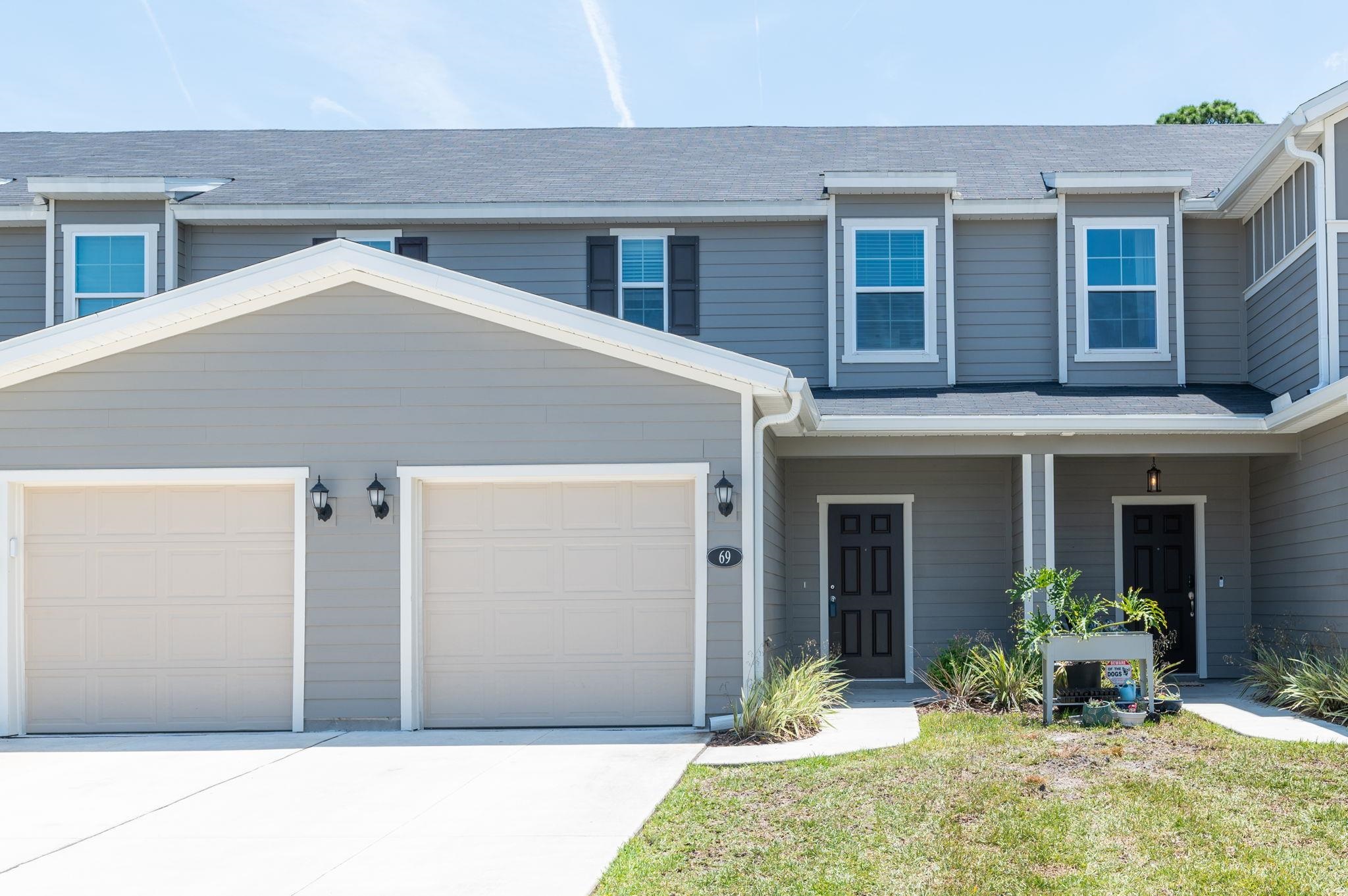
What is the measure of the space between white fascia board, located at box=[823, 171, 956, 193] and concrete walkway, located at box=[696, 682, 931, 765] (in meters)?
5.10

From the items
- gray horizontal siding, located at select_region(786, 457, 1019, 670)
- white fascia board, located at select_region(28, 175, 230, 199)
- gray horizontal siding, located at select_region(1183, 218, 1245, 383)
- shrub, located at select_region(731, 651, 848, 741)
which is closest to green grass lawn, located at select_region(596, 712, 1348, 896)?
shrub, located at select_region(731, 651, 848, 741)

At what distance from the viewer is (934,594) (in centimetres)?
1346

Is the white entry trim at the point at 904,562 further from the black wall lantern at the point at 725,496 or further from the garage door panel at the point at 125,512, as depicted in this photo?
the garage door panel at the point at 125,512

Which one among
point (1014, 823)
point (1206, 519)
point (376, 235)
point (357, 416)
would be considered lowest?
point (1014, 823)

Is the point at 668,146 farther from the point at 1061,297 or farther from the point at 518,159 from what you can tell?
the point at 1061,297

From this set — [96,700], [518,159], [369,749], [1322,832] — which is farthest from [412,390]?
[1322,832]

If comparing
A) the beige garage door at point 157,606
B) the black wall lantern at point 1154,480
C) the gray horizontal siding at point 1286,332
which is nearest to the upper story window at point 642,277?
the beige garage door at point 157,606

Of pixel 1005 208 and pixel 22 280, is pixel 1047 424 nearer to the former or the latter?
pixel 1005 208

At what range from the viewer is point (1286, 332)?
12445 millimetres

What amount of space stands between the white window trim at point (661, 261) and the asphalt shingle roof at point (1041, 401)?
6.34ft

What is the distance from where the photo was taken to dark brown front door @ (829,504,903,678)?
44.4 ft

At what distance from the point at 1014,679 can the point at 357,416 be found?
5818 mm

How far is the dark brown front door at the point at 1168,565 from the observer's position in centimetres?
1351

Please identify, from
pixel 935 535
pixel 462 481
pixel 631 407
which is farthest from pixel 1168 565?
pixel 462 481
